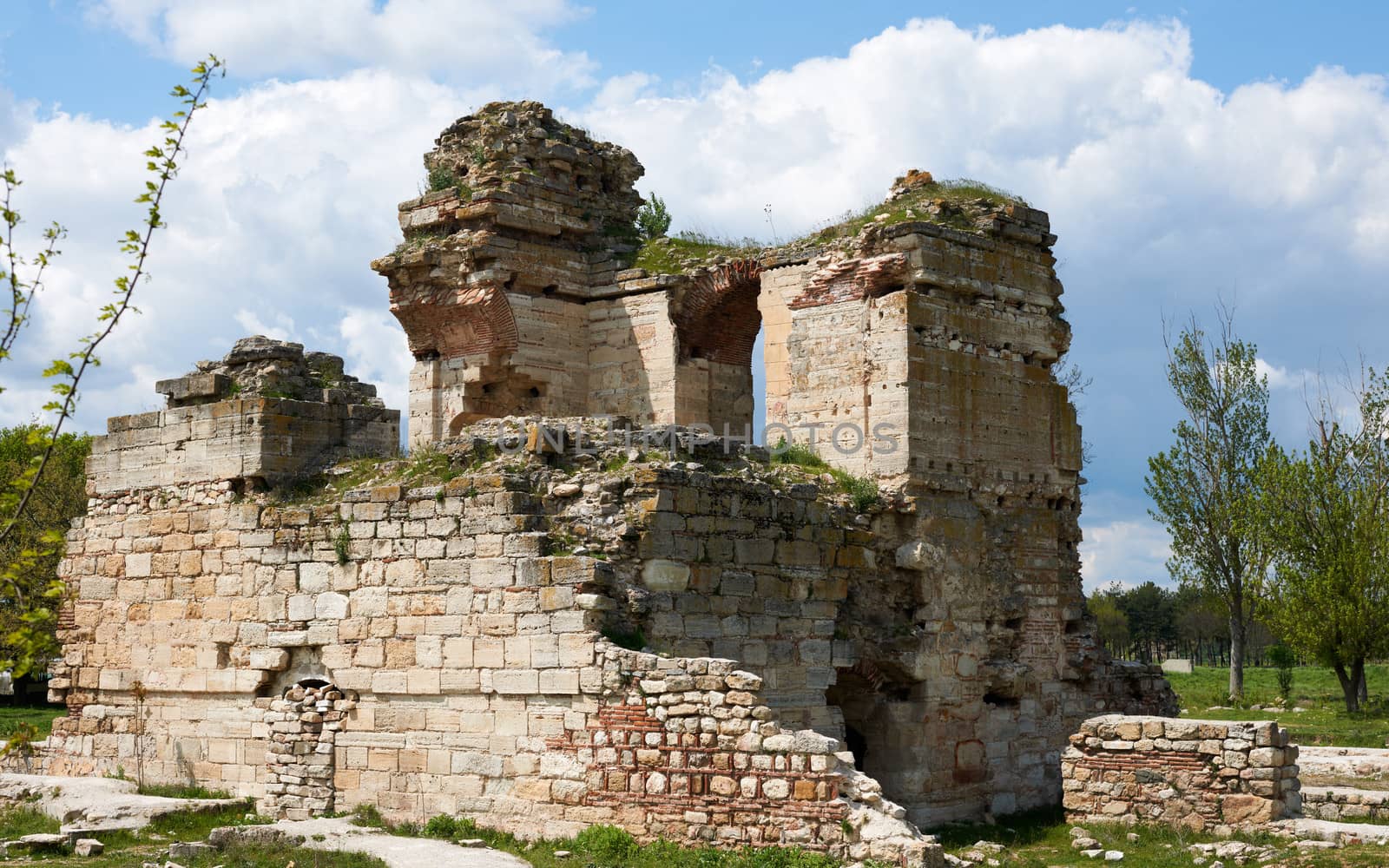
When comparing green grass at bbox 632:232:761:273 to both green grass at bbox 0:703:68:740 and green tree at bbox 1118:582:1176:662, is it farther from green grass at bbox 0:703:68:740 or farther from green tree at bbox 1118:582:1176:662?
green tree at bbox 1118:582:1176:662

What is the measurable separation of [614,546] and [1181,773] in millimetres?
5644

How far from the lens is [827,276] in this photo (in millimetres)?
17141

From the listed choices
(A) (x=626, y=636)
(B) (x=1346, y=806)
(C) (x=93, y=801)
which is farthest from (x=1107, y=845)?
(C) (x=93, y=801)

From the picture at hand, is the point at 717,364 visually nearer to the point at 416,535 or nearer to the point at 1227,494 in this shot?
the point at 416,535

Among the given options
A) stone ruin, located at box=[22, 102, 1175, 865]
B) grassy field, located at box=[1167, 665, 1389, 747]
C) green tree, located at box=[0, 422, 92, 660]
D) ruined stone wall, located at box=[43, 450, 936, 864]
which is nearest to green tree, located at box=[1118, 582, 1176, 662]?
grassy field, located at box=[1167, 665, 1389, 747]

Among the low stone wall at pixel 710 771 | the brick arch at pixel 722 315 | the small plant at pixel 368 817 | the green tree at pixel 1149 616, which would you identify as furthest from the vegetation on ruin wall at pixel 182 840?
the green tree at pixel 1149 616

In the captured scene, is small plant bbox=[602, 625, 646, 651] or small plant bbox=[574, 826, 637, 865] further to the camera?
small plant bbox=[602, 625, 646, 651]

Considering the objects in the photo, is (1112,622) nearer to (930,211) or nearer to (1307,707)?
(1307,707)

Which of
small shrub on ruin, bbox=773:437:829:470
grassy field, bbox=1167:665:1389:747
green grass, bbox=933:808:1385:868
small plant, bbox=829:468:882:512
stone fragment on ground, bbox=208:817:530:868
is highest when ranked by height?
small shrub on ruin, bbox=773:437:829:470

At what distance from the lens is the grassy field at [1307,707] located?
76.0 ft

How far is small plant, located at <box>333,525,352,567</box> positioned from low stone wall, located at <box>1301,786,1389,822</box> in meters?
9.33

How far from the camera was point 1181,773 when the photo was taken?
14188 millimetres

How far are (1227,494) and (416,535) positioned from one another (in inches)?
982

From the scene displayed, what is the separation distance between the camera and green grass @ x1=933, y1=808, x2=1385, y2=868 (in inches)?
484
